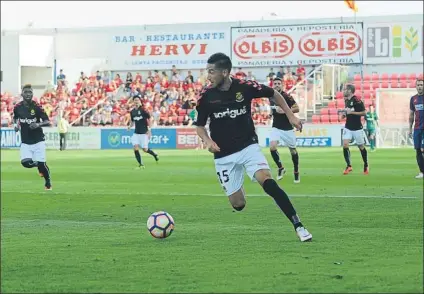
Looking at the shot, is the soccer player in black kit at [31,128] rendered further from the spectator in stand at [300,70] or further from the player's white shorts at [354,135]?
the spectator in stand at [300,70]

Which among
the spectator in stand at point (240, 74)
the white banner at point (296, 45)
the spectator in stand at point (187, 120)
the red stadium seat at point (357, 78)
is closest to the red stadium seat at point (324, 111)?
the red stadium seat at point (357, 78)

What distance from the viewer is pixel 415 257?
30.5 feet

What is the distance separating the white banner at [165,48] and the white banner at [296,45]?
1.20 metres

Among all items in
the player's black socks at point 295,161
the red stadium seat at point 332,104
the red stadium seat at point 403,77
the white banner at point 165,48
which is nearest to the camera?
the player's black socks at point 295,161

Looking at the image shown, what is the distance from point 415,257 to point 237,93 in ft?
10.3

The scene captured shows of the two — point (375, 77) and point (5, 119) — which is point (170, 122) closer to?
point (5, 119)

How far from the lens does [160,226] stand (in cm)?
1138

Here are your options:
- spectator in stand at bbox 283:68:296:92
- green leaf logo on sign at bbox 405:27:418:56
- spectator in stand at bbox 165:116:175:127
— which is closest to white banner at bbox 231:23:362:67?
spectator in stand at bbox 283:68:296:92

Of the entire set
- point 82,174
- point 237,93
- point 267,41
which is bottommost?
point 82,174

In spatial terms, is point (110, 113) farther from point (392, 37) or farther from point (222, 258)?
point (222, 258)

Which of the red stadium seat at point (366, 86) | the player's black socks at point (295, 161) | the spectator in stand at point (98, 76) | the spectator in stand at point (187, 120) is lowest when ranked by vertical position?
the player's black socks at point (295, 161)

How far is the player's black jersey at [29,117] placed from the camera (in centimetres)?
2041

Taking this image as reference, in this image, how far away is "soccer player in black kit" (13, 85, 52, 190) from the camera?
66.8 ft

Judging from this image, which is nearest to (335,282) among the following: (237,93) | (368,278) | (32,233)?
(368,278)
